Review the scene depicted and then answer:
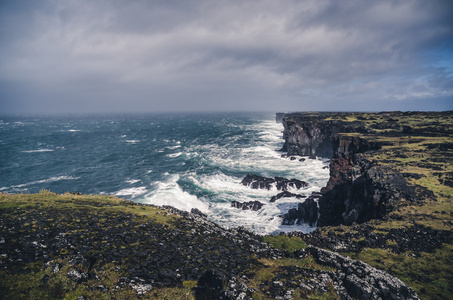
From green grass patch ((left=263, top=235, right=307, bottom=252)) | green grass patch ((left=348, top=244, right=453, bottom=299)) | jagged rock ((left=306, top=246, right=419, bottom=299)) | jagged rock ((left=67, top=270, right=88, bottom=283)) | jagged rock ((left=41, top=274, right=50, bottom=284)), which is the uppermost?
jagged rock ((left=41, top=274, right=50, bottom=284))

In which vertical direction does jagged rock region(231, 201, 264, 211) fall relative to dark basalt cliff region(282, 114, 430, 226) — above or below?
below

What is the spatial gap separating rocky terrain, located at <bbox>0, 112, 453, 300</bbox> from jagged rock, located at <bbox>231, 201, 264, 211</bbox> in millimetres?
19841

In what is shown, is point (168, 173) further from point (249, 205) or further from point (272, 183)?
point (272, 183)

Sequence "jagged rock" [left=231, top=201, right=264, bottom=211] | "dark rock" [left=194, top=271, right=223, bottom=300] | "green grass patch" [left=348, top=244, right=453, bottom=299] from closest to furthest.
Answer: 1. "dark rock" [left=194, top=271, right=223, bottom=300]
2. "green grass patch" [left=348, top=244, right=453, bottom=299]
3. "jagged rock" [left=231, top=201, right=264, bottom=211]

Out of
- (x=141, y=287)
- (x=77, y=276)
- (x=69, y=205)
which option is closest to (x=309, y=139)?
(x=69, y=205)

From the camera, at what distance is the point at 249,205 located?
1850 inches

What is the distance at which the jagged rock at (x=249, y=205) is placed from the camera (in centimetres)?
4625

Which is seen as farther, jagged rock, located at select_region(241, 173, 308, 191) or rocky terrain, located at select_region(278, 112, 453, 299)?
jagged rock, located at select_region(241, 173, 308, 191)

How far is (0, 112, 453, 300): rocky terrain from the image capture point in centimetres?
1084

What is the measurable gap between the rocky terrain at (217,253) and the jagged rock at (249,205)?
19.8 metres

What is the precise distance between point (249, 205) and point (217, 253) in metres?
32.1

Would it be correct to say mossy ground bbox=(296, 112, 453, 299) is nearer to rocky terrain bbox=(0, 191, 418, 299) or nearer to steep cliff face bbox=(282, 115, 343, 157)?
rocky terrain bbox=(0, 191, 418, 299)

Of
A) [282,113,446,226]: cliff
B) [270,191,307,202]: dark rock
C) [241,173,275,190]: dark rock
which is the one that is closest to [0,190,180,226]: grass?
[282,113,446,226]: cliff

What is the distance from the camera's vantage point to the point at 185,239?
17.2 meters
